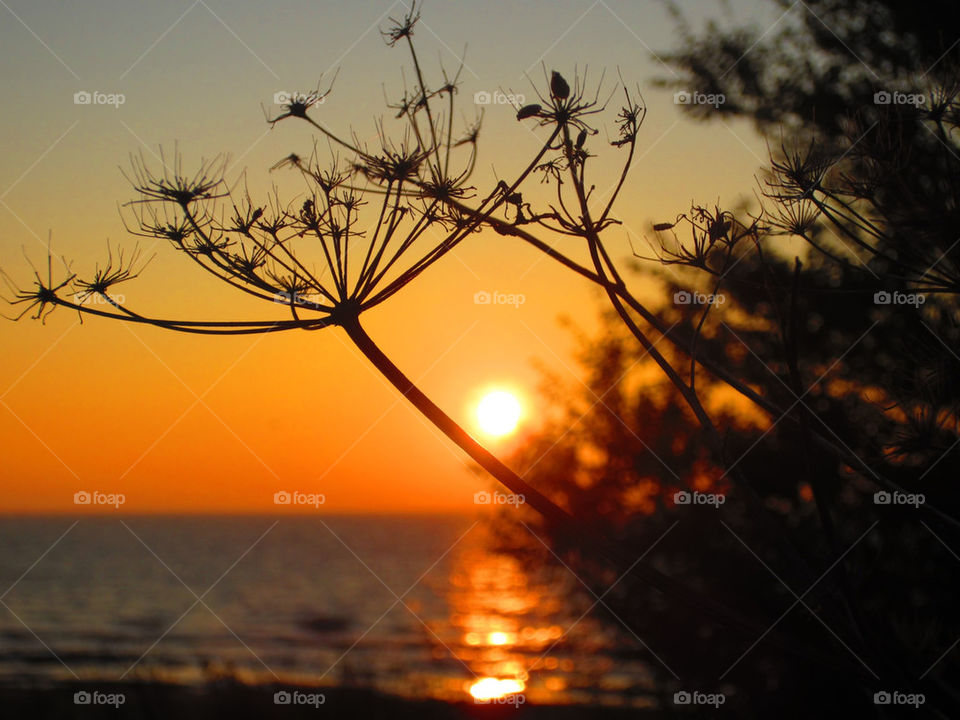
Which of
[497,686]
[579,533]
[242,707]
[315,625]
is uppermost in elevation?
[315,625]

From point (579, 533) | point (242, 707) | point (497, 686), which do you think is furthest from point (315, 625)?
point (579, 533)

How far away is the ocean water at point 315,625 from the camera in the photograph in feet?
63.1

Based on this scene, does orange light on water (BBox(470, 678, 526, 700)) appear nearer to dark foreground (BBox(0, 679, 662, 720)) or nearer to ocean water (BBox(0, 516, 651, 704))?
ocean water (BBox(0, 516, 651, 704))

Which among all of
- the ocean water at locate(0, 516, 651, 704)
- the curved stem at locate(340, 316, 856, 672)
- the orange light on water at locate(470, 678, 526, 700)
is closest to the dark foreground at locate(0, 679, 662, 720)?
the ocean water at locate(0, 516, 651, 704)

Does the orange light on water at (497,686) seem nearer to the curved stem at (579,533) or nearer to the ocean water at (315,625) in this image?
the ocean water at (315,625)

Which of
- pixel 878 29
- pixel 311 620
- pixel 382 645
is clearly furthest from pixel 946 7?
pixel 311 620

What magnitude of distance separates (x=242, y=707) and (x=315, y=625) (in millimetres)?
36025

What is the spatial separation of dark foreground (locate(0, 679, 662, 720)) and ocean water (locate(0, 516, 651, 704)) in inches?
41.2

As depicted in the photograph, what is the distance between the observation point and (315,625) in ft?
160

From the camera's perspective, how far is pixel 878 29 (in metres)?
7.44

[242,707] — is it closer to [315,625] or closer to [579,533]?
[579,533]

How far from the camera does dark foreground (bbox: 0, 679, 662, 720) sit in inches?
542

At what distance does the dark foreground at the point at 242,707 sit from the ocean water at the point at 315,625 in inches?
41.2

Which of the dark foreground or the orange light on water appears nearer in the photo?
the dark foreground
